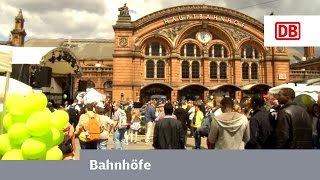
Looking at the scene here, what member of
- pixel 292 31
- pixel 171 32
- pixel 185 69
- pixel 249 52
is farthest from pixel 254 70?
pixel 292 31

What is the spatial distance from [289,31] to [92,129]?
5.15 metres

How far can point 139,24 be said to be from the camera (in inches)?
1719

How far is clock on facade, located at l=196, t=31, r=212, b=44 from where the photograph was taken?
45.0m

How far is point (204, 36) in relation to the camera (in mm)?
45125

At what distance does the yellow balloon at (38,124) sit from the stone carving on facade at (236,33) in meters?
41.5

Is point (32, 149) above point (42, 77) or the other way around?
the other way around

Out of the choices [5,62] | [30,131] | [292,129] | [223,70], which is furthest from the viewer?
[223,70]

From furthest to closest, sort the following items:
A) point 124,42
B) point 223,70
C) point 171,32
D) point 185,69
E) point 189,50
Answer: point 223,70 → point 185,69 → point 189,50 → point 171,32 → point 124,42

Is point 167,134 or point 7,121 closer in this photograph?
point 7,121

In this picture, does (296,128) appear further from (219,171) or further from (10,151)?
(10,151)

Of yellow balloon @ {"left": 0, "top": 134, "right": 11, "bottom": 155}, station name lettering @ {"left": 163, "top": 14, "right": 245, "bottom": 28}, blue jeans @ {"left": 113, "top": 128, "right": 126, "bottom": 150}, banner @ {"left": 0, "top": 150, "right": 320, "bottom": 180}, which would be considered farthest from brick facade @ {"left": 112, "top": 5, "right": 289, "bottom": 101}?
banner @ {"left": 0, "top": 150, "right": 320, "bottom": 180}

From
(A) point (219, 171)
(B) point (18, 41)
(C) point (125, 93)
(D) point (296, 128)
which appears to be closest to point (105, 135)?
(D) point (296, 128)

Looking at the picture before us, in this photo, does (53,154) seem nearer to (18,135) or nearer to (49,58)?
(18,135)

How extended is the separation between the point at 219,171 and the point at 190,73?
41.8m
